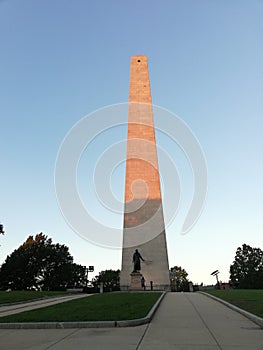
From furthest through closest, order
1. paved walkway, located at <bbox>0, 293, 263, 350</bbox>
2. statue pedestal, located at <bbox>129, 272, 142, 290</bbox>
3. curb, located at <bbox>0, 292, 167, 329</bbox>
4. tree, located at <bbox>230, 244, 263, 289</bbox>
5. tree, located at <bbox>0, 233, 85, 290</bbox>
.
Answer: tree, located at <bbox>230, 244, 263, 289</bbox>
tree, located at <bbox>0, 233, 85, 290</bbox>
statue pedestal, located at <bbox>129, 272, 142, 290</bbox>
curb, located at <bbox>0, 292, 167, 329</bbox>
paved walkway, located at <bbox>0, 293, 263, 350</bbox>

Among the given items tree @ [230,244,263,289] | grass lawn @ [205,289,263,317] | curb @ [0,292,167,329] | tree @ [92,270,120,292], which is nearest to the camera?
curb @ [0,292,167,329]

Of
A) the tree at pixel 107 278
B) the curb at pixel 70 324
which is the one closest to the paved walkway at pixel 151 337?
the curb at pixel 70 324

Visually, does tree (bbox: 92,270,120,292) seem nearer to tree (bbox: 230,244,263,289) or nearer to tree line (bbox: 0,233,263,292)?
tree line (bbox: 0,233,263,292)

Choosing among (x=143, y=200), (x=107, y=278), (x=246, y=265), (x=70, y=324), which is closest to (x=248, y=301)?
(x=70, y=324)

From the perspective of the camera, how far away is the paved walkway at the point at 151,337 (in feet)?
19.8

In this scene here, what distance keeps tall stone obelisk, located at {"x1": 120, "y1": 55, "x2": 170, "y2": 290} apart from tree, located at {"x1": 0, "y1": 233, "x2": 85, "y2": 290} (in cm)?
2643

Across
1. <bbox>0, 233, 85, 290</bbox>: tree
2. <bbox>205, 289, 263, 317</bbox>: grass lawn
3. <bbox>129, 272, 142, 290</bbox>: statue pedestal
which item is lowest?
<bbox>205, 289, 263, 317</bbox>: grass lawn

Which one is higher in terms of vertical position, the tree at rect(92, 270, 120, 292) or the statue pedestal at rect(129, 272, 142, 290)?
the tree at rect(92, 270, 120, 292)

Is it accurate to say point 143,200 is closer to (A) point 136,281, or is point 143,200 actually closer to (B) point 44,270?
(A) point 136,281

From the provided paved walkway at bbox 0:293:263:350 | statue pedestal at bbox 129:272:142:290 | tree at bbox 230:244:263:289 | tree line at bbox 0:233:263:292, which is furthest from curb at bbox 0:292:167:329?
tree at bbox 230:244:263:289

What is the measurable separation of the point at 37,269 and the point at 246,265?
129 ft

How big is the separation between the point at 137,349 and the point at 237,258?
225 feet

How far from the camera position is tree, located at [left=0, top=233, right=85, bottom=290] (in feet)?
181

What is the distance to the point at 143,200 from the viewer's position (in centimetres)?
3678
